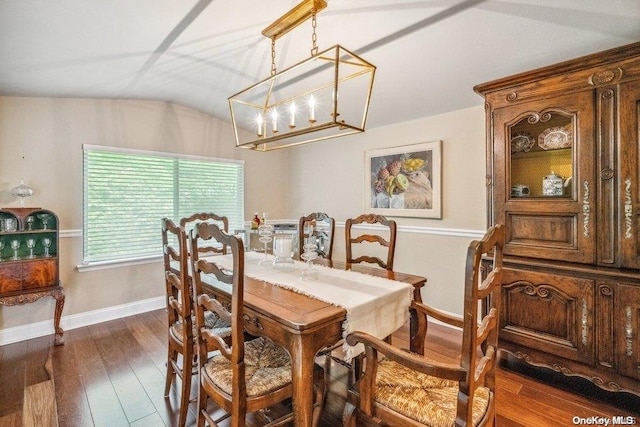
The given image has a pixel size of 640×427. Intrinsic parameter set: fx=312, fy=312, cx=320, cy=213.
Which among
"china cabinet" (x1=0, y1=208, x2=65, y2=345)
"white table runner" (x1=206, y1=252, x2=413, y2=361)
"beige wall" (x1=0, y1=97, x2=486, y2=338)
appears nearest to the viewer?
"white table runner" (x1=206, y1=252, x2=413, y2=361)

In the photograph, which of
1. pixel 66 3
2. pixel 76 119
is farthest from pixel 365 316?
pixel 76 119

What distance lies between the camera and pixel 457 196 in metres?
3.15

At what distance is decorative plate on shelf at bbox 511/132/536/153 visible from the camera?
7.75 feet

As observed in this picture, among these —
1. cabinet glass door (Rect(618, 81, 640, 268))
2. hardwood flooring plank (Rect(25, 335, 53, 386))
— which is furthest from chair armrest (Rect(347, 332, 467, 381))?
hardwood flooring plank (Rect(25, 335, 53, 386))

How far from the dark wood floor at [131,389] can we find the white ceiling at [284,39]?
2.29 metres

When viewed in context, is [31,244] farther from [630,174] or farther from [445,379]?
[630,174]

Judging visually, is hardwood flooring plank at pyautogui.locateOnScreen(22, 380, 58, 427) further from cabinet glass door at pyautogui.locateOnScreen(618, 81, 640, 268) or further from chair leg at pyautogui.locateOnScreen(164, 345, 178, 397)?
cabinet glass door at pyautogui.locateOnScreen(618, 81, 640, 268)

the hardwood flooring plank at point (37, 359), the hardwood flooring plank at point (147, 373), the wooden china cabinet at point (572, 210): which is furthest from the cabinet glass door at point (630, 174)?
the hardwood flooring plank at point (37, 359)

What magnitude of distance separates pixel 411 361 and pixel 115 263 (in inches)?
137

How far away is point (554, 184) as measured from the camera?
224 centimetres

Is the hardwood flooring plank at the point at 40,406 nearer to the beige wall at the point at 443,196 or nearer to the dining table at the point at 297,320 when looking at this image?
the dining table at the point at 297,320

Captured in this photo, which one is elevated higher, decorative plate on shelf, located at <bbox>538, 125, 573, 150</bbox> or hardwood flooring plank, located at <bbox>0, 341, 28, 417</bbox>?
decorative plate on shelf, located at <bbox>538, 125, 573, 150</bbox>

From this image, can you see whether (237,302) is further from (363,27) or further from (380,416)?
(363,27)

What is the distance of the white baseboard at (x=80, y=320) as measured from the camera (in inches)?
115
